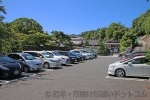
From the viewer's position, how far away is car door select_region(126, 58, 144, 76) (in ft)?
35.3

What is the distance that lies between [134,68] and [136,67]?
13 centimetres

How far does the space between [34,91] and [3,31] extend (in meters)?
8.74

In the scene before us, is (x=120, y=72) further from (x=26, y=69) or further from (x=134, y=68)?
(x=26, y=69)

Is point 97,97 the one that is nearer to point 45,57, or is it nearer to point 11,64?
point 11,64

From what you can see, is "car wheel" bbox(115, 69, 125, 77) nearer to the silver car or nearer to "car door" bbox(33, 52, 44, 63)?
the silver car

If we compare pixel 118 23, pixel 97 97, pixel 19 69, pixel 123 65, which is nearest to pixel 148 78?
pixel 123 65

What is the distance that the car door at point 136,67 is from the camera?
35.3 feet

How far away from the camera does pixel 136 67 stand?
10.8 m

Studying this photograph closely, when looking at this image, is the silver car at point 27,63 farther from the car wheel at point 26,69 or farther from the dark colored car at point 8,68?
the dark colored car at point 8,68

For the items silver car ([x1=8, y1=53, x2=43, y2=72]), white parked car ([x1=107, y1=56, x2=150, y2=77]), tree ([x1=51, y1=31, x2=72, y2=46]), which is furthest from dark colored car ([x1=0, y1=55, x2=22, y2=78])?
tree ([x1=51, y1=31, x2=72, y2=46])

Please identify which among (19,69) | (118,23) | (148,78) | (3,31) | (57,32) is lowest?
(148,78)

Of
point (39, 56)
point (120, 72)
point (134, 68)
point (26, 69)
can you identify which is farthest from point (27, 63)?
point (134, 68)

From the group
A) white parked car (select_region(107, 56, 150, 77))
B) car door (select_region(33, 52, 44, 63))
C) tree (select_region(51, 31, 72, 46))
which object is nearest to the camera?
white parked car (select_region(107, 56, 150, 77))

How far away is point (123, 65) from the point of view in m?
11.1
